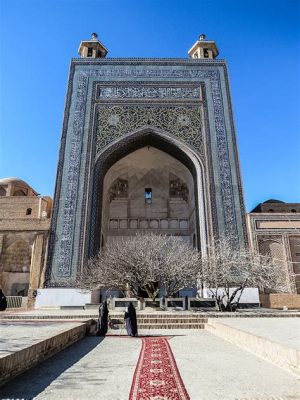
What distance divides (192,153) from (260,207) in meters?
5.80

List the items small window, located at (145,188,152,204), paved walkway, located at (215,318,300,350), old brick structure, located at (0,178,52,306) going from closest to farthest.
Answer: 1. paved walkway, located at (215,318,300,350)
2. old brick structure, located at (0,178,52,306)
3. small window, located at (145,188,152,204)

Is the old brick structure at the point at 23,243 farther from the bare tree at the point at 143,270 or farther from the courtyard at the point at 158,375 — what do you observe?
the courtyard at the point at 158,375

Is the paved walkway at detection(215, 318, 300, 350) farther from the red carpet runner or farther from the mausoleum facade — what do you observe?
the mausoleum facade

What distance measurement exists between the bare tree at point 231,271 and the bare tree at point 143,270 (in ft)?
1.30

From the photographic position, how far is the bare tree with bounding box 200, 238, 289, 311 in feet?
24.1

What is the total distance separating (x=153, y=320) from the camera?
5.31m

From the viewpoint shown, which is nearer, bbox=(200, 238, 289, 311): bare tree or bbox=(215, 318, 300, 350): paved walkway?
bbox=(215, 318, 300, 350): paved walkway

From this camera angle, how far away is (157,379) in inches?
73.7

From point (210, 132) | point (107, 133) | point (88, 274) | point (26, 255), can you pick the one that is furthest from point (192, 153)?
point (26, 255)

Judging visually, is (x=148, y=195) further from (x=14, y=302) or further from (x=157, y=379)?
(x=157, y=379)

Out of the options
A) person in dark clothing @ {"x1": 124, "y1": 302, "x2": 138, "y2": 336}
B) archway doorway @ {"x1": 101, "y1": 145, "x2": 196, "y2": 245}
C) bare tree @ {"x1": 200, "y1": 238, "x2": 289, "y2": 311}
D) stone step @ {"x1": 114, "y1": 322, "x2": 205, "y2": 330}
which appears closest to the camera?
person in dark clothing @ {"x1": 124, "y1": 302, "x2": 138, "y2": 336}

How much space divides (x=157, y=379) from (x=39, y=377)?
27.9 inches

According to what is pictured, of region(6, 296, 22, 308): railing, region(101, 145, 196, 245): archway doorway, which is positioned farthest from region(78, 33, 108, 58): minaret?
region(6, 296, 22, 308): railing

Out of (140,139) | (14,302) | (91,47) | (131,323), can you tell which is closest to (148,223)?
(140,139)
